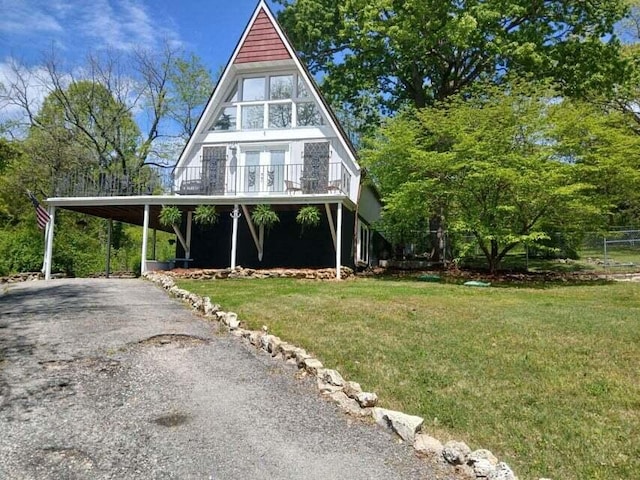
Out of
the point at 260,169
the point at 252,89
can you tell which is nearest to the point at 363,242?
the point at 260,169

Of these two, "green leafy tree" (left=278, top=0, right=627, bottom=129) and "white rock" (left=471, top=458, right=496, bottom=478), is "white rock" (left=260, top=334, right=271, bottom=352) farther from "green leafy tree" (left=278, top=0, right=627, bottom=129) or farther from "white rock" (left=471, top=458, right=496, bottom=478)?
"green leafy tree" (left=278, top=0, right=627, bottom=129)

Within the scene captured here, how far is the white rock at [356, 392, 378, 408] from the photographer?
4691 mm

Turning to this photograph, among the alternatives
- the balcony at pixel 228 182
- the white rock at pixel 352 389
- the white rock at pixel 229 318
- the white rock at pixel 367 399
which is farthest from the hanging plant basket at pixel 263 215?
the white rock at pixel 367 399

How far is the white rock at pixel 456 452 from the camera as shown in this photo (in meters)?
3.69

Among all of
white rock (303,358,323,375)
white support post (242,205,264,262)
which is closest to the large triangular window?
white support post (242,205,264,262)

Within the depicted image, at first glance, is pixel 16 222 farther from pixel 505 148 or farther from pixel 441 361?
pixel 441 361

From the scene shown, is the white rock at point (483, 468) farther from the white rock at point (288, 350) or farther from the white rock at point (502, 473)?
the white rock at point (288, 350)

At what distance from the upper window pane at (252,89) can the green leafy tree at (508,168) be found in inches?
203

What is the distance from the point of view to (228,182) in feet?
59.8

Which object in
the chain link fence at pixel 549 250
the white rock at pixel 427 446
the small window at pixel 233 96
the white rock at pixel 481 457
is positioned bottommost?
the white rock at pixel 427 446

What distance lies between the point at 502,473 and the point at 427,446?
2.10 ft

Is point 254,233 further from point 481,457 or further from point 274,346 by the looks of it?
point 481,457

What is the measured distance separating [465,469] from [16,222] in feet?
109

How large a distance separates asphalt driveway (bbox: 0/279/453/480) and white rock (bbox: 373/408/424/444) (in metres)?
0.10
